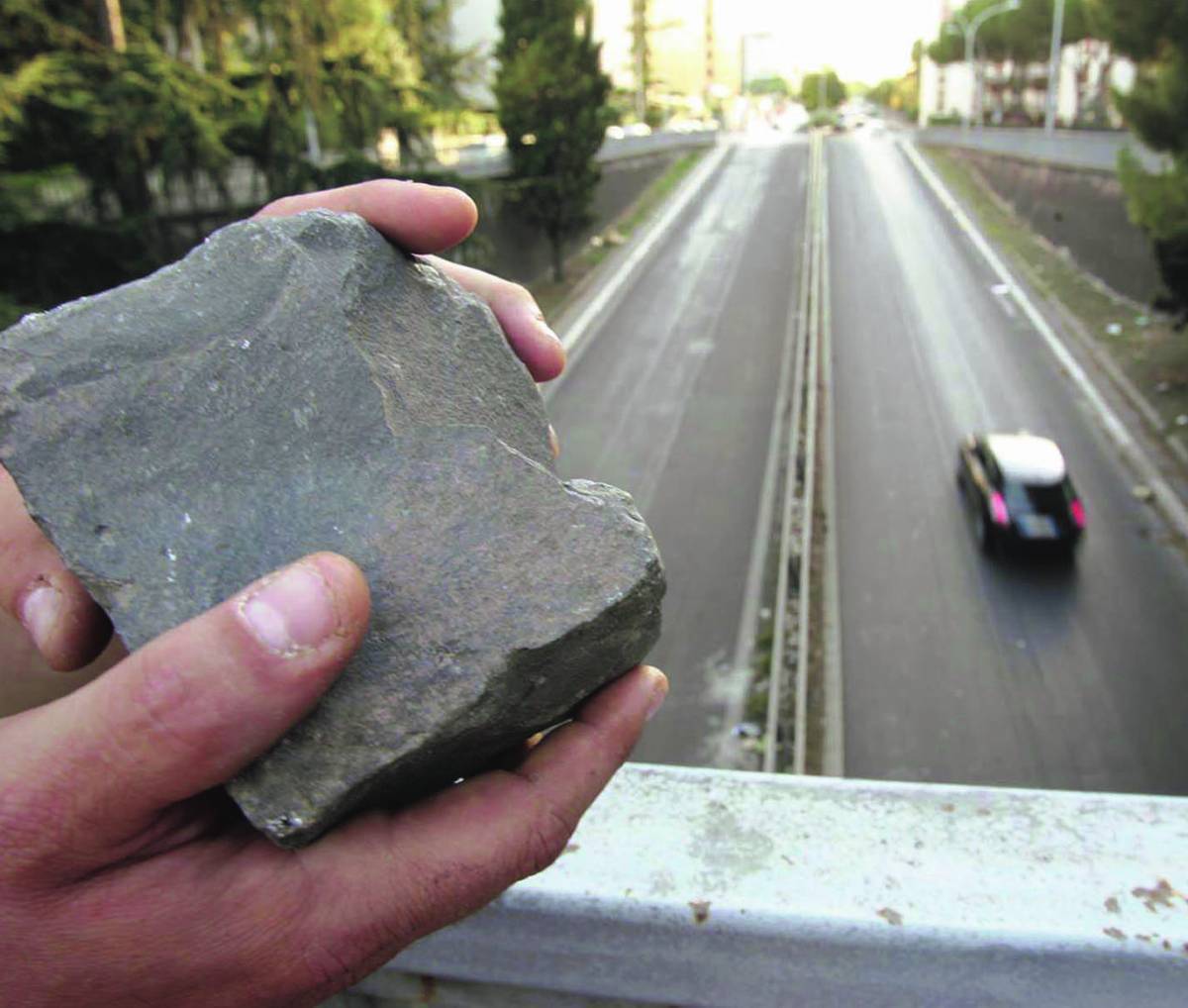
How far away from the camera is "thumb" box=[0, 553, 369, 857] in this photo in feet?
4.53

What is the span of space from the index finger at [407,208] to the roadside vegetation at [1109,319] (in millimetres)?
15637

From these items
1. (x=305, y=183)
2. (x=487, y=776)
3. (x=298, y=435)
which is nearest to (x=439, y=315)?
(x=298, y=435)

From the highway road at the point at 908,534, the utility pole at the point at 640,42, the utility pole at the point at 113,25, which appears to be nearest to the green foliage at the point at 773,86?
the utility pole at the point at 640,42

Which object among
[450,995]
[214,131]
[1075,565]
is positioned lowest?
[1075,565]

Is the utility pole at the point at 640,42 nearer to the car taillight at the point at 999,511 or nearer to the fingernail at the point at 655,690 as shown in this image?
the car taillight at the point at 999,511

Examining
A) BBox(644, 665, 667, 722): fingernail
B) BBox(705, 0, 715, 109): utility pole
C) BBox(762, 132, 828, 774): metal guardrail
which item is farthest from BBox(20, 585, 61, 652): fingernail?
BBox(705, 0, 715, 109): utility pole

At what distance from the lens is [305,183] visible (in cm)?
→ 1436

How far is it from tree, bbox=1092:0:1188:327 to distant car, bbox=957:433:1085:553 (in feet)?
15.3

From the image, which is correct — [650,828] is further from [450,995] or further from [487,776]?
[450,995]

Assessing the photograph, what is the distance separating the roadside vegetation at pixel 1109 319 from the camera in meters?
16.3

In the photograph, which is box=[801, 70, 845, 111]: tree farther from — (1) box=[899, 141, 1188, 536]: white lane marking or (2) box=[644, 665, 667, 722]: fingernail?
(2) box=[644, 665, 667, 722]: fingernail

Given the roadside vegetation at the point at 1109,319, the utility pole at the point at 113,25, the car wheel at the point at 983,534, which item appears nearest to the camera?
the car wheel at the point at 983,534

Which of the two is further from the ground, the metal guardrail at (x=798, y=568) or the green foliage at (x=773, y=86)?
the green foliage at (x=773, y=86)

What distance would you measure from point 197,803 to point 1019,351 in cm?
2005
